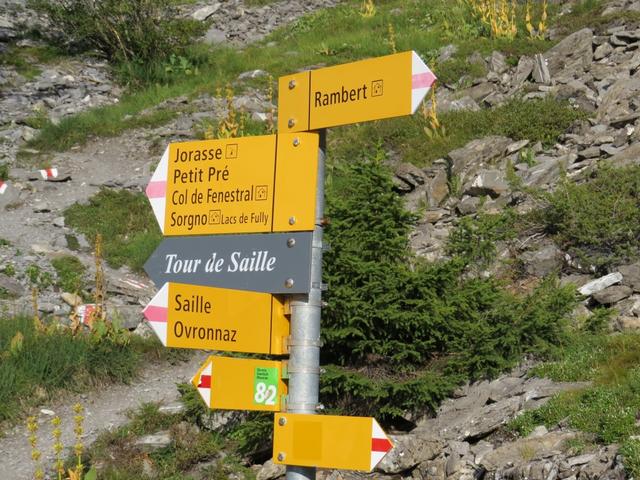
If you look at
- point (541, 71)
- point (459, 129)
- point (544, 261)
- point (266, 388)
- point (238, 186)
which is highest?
point (541, 71)

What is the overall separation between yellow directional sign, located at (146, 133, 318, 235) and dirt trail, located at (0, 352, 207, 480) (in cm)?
440

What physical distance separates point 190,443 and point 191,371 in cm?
211

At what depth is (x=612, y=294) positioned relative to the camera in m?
9.45

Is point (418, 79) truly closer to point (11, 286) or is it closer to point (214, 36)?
point (11, 286)

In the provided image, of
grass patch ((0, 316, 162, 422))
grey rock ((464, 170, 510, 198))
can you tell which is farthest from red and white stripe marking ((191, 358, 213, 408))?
grey rock ((464, 170, 510, 198))

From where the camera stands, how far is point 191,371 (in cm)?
1090

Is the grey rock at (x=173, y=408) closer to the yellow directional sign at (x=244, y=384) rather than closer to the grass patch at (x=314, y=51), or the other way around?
the yellow directional sign at (x=244, y=384)

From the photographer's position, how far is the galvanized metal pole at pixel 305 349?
15.6ft

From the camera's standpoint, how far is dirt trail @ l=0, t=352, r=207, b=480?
9102 millimetres

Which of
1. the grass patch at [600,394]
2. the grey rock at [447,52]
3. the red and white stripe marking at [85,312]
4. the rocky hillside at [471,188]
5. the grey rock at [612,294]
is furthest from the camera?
the grey rock at [447,52]

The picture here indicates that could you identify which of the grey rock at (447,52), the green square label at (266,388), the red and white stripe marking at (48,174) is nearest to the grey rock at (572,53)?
the grey rock at (447,52)

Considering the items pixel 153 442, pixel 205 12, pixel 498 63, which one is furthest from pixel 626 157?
pixel 205 12

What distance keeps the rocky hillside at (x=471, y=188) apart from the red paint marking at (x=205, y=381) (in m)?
2.54

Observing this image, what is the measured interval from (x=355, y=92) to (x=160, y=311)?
54.3 inches
